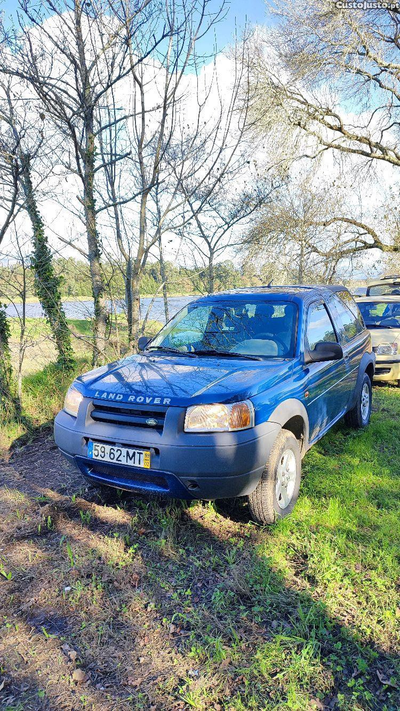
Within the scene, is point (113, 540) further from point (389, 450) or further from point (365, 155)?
point (365, 155)

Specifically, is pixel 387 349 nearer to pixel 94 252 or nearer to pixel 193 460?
pixel 94 252

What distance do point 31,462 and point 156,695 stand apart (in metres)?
3.36

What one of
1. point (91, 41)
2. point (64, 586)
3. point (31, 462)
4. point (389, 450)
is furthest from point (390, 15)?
point (64, 586)

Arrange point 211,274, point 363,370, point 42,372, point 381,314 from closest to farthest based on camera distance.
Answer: point 363,370, point 42,372, point 381,314, point 211,274

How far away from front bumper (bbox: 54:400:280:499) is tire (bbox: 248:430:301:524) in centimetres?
12

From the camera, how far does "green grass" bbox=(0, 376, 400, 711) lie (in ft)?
6.57

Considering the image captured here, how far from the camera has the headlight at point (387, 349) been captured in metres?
7.48

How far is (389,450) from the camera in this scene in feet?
15.5

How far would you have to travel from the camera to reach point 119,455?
296 centimetres

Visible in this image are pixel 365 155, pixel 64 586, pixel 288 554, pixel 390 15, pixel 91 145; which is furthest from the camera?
pixel 365 155

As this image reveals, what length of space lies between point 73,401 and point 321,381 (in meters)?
2.14

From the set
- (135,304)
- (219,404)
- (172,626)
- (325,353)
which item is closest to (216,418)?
(219,404)

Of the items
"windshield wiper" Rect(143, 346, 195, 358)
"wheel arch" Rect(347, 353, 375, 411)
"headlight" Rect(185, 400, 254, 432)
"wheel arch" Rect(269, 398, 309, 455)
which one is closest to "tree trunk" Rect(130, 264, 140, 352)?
"windshield wiper" Rect(143, 346, 195, 358)

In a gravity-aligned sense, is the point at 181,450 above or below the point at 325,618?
above
